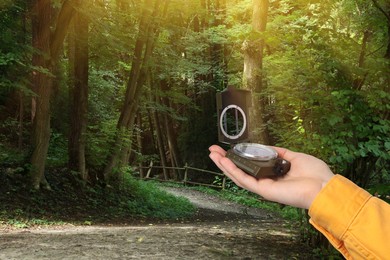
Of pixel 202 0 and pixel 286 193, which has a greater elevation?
pixel 202 0

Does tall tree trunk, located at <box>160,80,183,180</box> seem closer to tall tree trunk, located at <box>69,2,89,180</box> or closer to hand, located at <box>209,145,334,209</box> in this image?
tall tree trunk, located at <box>69,2,89,180</box>

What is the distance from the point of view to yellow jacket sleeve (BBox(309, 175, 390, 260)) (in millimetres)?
830

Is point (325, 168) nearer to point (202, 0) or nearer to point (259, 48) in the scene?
point (259, 48)

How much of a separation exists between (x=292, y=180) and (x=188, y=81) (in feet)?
76.0

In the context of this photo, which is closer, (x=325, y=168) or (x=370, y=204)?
(x=370, y=204)

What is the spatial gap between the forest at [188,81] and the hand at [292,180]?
0.48 m

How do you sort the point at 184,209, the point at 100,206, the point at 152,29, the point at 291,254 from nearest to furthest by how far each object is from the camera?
the point at 291,254
the point at 100,206
the point at 152,29
the point at 184,209

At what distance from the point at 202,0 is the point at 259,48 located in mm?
11161

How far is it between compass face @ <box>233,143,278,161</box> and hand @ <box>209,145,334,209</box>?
0.14 feet

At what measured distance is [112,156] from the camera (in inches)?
483

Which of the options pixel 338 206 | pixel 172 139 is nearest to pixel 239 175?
pixel 338 206

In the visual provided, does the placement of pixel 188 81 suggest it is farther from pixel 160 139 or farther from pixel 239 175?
pixel 239 175

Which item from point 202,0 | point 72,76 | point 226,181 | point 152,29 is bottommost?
point 226,181

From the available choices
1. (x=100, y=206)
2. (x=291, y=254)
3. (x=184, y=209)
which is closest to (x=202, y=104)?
(x=184, y=209)
